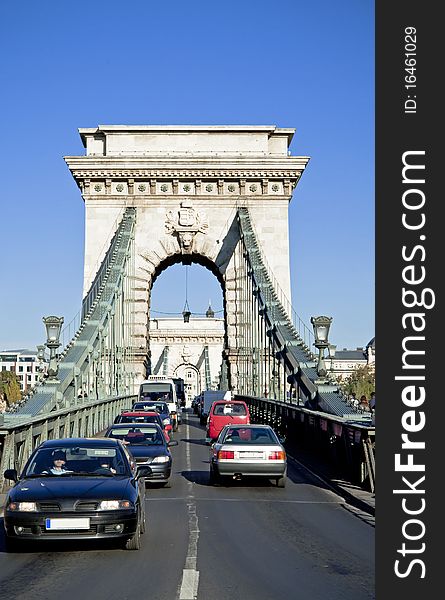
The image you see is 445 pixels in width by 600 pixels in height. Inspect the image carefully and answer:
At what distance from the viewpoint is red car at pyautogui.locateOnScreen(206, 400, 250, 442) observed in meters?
35.7

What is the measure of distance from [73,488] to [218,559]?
2.00 m

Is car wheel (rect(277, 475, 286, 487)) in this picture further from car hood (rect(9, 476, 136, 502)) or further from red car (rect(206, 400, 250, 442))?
red car (rect(206, 400, 250, 442))

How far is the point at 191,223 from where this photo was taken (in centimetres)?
5791

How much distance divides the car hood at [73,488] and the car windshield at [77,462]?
231 millimetres

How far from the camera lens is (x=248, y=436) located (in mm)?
22047

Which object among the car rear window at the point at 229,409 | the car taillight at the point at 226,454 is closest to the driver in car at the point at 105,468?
the car taillight at the point at 226,454

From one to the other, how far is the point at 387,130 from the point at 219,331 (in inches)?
4395

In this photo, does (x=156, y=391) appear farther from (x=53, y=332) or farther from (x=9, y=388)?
(x=9, y=388)

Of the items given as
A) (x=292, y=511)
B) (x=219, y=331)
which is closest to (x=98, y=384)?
(x=292, y=511)

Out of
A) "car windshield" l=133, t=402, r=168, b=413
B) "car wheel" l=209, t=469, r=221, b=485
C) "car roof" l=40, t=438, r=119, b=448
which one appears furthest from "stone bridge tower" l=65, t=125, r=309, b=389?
"car roof" l=40, t=438, r=119, b=448

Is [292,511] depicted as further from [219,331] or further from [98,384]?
[219,331]

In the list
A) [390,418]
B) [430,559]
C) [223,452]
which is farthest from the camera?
[223,452]

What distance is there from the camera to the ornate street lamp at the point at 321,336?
3048 cm

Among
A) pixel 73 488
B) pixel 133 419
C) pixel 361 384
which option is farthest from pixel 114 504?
pixel 361 384
